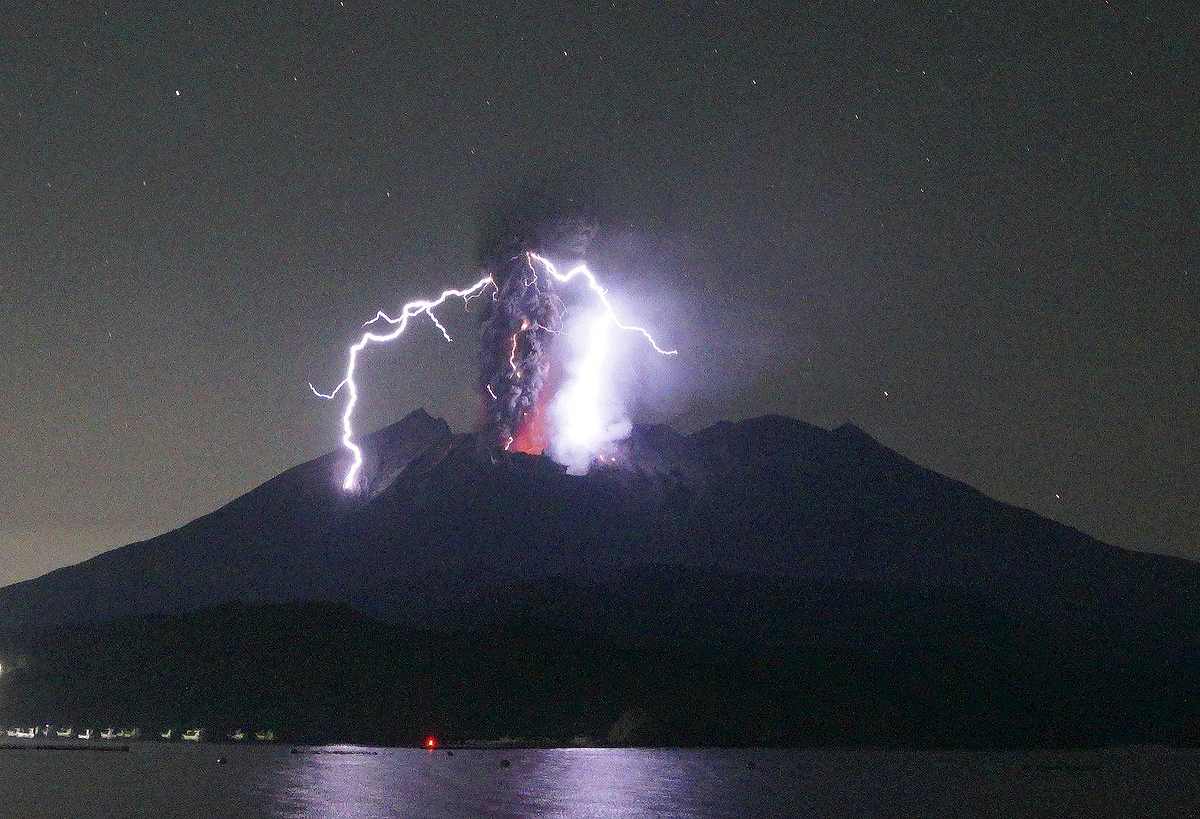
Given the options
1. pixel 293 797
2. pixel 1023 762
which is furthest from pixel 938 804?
pixel 1023 762

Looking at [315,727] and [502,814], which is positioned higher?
[315,727]

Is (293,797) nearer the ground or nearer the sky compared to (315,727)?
nearer the ground

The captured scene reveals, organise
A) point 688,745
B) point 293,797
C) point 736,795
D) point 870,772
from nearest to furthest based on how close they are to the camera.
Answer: point 293,797 < point 736,795 < point 870,772 < point 688,745

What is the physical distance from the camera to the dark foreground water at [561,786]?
→ 248 feet

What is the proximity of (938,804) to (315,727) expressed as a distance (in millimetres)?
129699

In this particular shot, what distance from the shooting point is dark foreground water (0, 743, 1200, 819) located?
248 feet

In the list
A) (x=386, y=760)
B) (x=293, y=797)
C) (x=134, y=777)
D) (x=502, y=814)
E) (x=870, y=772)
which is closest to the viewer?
(x=502, y=814)

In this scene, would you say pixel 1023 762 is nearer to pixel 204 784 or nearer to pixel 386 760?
pixel 386 760

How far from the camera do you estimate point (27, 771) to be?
10281cm

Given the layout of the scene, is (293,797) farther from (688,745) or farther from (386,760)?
(688,745)

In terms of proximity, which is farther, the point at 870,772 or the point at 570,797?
→ the point at 870,772

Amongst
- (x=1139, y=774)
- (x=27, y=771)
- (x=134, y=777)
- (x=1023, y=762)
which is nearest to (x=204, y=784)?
(x=134, y=777)

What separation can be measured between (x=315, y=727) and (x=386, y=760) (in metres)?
68.9

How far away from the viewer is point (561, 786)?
95188 millimetres
